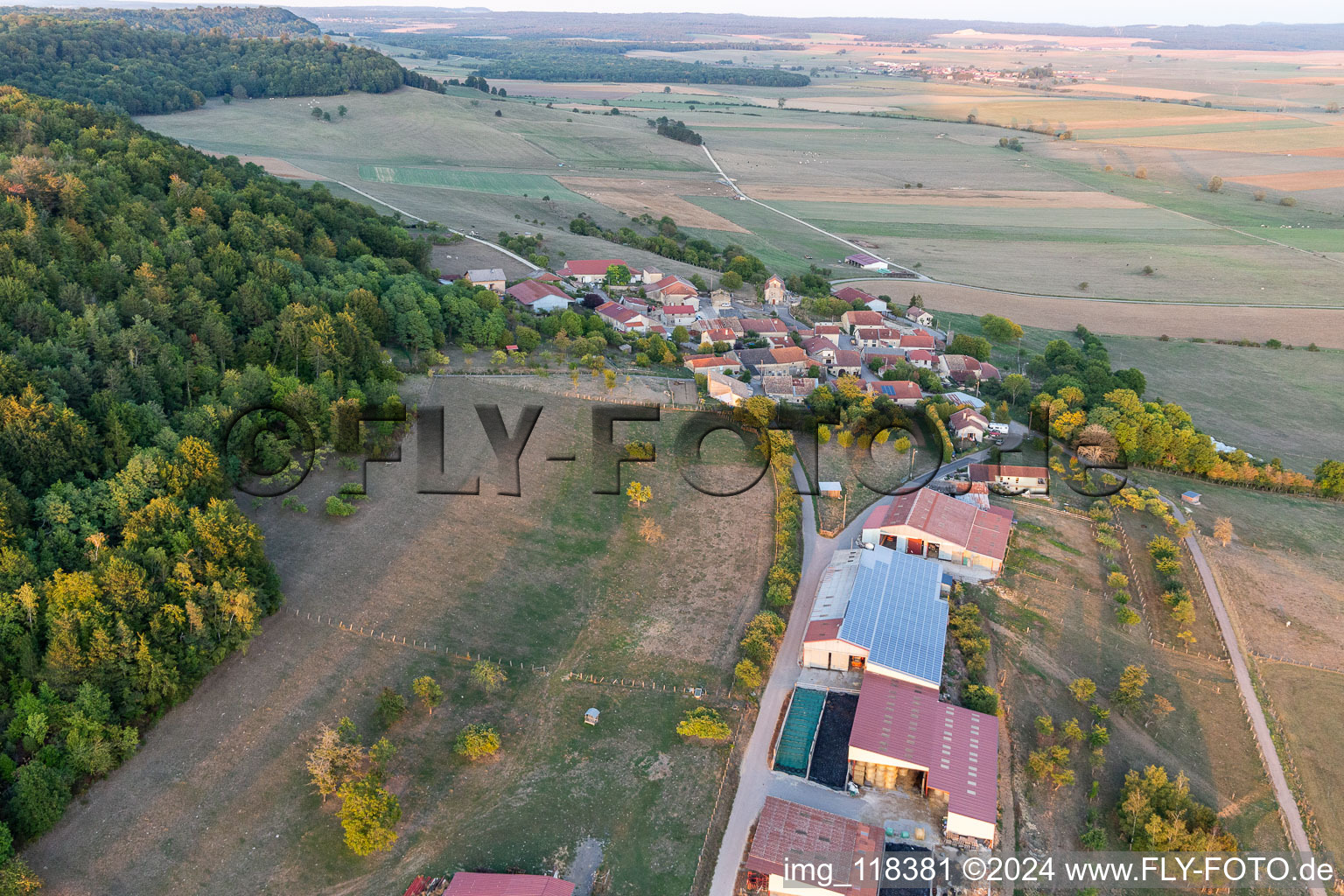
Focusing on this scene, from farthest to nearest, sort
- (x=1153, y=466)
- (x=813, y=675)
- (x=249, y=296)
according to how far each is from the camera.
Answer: (x=1153, y=466) → (x=249, y=296) → (x=813, y=675)

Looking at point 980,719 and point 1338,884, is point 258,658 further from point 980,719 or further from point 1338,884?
point 1338,884

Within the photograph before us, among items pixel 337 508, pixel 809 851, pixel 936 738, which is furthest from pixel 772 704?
pixel 337 508

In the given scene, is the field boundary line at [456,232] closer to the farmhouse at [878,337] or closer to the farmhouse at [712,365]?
the farmhouse at [712,365]

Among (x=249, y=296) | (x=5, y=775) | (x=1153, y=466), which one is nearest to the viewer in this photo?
(x=5, y=775)

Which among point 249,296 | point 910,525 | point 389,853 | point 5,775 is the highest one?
point 249,296

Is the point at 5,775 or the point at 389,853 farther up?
the point at 5,775

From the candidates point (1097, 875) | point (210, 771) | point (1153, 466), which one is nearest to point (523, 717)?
point (210, 771)

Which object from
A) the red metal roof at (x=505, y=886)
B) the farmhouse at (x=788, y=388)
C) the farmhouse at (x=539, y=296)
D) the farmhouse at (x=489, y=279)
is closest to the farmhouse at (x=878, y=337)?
the farmhouse at (x=788, y=388)
